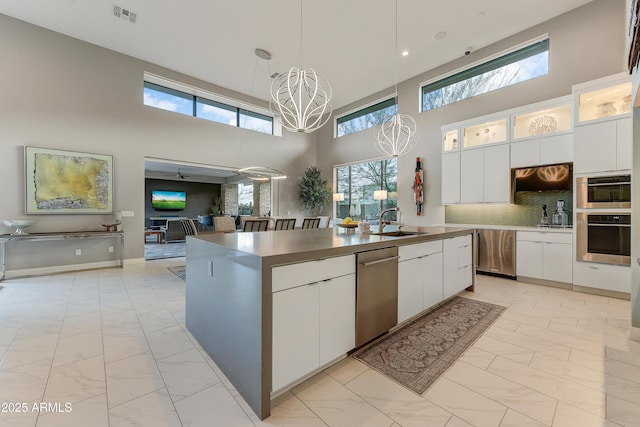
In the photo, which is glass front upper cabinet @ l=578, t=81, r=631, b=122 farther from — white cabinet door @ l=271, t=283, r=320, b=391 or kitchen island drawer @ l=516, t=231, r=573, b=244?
white cabinet door @ l=271, t=283, r=320, b=391

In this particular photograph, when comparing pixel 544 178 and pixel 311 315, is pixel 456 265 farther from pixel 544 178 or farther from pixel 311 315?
pixel 544 178

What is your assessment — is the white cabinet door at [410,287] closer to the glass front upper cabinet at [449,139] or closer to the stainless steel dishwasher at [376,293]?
the stainless steel dishwasher at [376,293]

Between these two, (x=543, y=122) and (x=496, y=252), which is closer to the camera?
(x=543, y=122)

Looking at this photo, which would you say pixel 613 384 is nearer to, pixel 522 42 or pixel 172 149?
pixel 522 42

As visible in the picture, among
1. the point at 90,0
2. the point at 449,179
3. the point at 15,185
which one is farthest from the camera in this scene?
the point at 449,179

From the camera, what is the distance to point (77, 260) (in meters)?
4.79

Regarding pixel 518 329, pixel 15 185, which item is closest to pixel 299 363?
pixel 518 329

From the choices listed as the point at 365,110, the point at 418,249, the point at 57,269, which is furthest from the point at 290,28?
the point at 57,269

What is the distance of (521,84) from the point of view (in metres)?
4.54

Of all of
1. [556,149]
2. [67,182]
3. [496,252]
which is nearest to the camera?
[556,149]

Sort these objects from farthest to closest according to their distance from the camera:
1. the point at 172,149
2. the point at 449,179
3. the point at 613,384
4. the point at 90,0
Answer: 1. the point at 172,149
2. the point at 449,179
3. the point at 90,0
4. the point at 613,384

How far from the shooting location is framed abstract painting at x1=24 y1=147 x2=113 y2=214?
14.1 ft

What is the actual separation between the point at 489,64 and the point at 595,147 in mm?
2663

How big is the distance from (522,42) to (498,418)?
5858 millimetres
